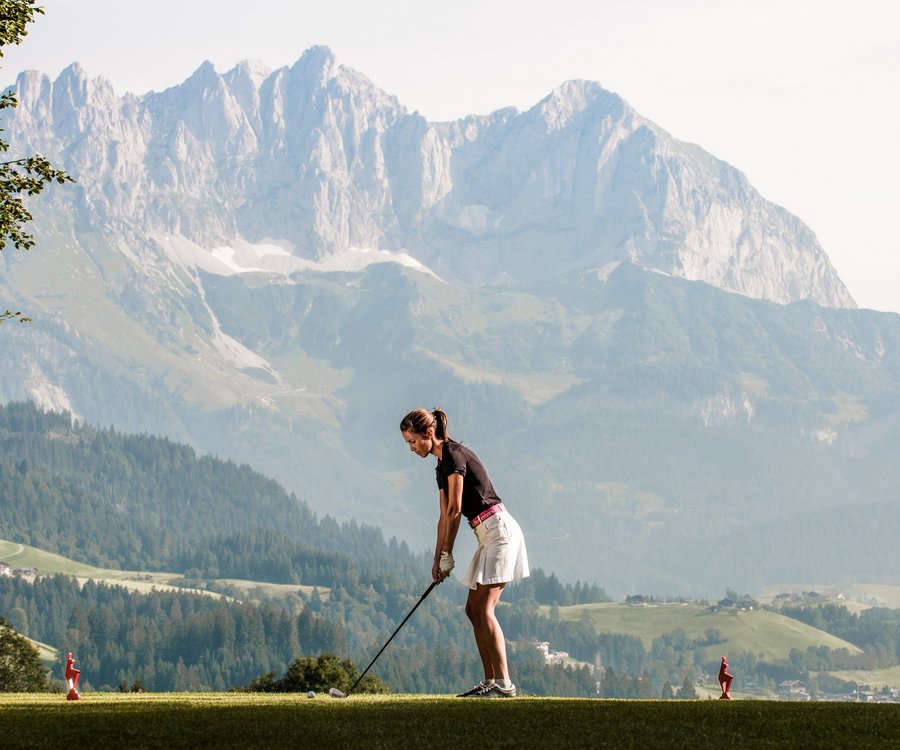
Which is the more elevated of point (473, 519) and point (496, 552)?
point (473, 519)

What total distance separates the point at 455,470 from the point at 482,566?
179 cm

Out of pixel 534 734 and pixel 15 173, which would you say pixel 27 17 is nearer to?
pixel 15 173

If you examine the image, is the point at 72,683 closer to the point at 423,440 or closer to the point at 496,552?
the point at 423,440

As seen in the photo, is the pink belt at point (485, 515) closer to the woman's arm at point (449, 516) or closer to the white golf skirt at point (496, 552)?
the white golf skirt at point (496, 552)

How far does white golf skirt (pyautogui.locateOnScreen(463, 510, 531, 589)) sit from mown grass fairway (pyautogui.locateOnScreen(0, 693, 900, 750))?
7.23 ft

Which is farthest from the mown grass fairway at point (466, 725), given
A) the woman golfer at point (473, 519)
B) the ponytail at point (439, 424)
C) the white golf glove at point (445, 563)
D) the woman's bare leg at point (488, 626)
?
the ponytail at point (439, 424)

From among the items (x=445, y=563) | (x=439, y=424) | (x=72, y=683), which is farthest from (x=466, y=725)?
(x=72, y=683)

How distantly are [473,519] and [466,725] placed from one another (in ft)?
15.2

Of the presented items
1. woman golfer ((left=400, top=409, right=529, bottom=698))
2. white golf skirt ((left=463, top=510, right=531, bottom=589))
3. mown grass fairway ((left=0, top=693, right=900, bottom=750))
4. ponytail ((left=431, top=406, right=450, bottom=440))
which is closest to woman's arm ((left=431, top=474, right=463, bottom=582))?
woman golfer ((left=400, top=409, right=529, bottom=698))

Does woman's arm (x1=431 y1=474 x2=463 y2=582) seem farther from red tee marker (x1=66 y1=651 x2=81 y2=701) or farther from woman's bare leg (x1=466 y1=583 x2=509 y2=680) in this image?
red tee marker (x1=66 y1=651 x2=81 y2=701)

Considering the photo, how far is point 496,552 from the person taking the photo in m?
28.0

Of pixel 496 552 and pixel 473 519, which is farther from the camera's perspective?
pixel 473 519

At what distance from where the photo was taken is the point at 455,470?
2786 centimetres

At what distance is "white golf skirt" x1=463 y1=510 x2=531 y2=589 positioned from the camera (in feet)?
91.5
